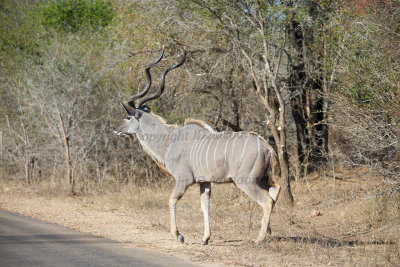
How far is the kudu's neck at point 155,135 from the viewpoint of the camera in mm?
Result: 6598

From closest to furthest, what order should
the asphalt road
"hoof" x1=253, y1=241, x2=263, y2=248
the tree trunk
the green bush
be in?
1. the asphalt road
2. "hoof" x1=253, y1=241, x2=263, y2=248
3. the tree trunk
4. the green bush

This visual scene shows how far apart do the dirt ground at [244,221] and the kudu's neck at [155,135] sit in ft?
3.27

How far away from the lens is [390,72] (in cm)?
625

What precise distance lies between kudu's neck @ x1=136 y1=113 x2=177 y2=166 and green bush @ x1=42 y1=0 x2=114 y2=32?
11.2m

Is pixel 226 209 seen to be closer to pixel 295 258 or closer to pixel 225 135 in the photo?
pixel 225 135

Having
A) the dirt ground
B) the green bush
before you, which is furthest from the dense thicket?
the green bush

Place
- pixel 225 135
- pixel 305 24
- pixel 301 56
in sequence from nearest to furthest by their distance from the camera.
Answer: pixel 225 135 → pixel 305 24 → pixel 301 56

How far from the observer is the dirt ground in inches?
204

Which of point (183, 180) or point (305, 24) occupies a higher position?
point (305, 24)

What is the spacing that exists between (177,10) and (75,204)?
3911 mm

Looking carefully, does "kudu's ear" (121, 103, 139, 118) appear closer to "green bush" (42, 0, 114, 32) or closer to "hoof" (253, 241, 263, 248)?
"hoof" (253, 241, 263, 248)

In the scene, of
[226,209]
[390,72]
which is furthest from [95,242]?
[390,72]

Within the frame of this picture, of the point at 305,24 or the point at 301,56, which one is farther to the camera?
the point at 301,56

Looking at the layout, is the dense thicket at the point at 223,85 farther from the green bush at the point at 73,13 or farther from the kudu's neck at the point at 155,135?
the green bush at the point at 73,13
